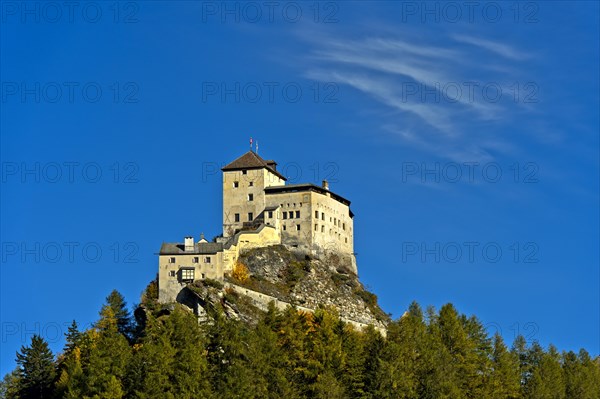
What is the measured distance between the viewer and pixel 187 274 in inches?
4343

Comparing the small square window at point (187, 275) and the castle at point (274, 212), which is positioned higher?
the castle at point (274, 212)

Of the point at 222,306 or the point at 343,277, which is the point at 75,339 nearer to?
the point at 222,306

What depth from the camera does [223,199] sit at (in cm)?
12275

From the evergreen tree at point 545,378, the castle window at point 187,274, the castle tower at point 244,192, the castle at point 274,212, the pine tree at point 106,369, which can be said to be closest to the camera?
the pine tree at point 106,369

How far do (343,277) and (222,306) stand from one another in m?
18.6

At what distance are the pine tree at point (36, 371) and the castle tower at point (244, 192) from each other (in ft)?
82.4

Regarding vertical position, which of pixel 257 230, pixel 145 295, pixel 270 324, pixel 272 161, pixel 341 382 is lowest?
pixel 341 382

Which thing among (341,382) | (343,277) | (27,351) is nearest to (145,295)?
(27,351)

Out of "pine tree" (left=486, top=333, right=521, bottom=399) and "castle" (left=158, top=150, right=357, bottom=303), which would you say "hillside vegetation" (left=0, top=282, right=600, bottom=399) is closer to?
"pine tree" (left=486, top=333, right=521, bottom=399)

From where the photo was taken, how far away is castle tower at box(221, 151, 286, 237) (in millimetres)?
121562

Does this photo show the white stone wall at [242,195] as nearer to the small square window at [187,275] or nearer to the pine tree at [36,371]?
the small square window at [187,275]

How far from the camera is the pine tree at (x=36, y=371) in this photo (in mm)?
101062

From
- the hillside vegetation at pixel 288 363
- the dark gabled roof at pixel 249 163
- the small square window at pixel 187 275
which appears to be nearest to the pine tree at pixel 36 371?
the hillside vegetation at pixel 288 363

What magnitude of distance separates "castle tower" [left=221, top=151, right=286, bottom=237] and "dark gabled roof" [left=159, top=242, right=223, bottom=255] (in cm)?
913
